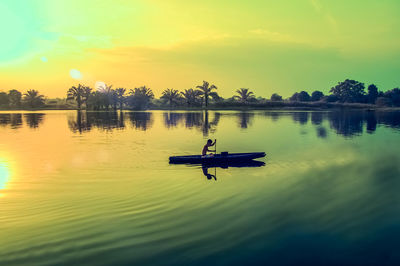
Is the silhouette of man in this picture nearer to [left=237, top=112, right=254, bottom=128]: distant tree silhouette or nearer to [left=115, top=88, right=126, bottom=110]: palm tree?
[left=237, top=112, right=254, bottom=128]: distant tree silhouette

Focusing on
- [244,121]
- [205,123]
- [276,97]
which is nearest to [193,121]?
[205,123]

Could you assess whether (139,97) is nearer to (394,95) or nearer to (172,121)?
(172,121)

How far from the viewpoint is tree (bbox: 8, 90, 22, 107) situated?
166625mm

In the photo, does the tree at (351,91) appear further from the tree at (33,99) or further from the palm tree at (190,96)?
the tree at (33,99)

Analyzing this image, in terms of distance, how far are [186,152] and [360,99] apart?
165995 mm

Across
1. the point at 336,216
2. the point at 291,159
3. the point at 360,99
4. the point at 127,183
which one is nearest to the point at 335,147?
the point at 291,159

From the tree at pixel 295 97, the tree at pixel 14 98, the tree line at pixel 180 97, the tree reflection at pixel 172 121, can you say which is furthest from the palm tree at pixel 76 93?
the tree at pixel 295 97

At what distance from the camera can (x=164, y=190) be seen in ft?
49.3

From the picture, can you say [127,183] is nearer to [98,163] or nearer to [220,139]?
[98,163]

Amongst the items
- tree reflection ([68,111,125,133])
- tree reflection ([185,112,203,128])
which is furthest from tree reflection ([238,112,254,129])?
tree reflection ([68,111,125,133])

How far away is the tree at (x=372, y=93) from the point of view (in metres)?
166

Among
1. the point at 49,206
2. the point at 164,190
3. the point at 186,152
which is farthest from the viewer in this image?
the point at 186,152

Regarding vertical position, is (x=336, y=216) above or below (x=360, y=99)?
below

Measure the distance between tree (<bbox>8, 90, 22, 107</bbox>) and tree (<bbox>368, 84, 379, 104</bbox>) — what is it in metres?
197
